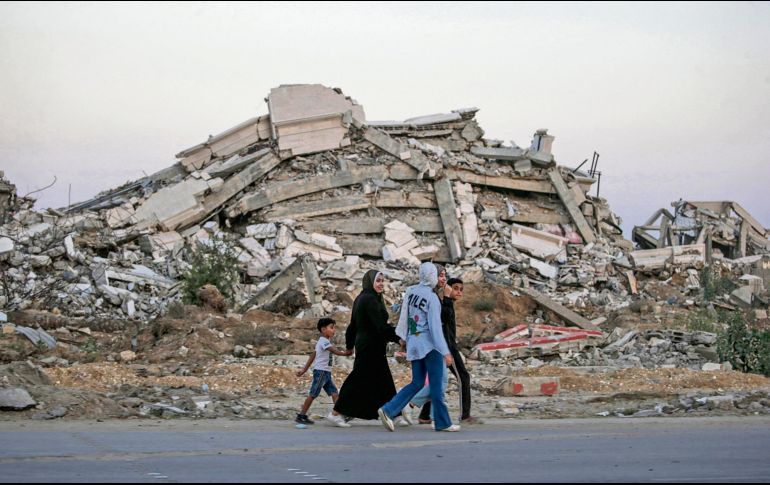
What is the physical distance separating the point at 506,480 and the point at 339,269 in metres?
19.0

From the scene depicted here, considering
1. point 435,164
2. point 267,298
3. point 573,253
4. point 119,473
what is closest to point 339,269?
point 267,298

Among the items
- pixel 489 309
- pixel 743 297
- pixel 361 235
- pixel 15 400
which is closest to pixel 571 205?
pixel 743 297

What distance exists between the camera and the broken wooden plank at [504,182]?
29108mm

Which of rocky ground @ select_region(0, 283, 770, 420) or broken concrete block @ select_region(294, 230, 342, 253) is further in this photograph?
broken concrete block @ select_region(294, 230, 342, 253)

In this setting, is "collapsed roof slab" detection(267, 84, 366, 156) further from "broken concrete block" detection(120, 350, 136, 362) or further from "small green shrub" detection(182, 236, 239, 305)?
"broken concrete block" detection(120, 350, 136, 362)

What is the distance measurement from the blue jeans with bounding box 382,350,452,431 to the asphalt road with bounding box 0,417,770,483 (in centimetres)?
17

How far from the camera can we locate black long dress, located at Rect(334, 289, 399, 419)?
894 cm

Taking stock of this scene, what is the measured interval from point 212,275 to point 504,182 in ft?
37.8

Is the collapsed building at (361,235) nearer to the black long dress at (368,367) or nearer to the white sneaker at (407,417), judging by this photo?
the white sneaker at (407,417)

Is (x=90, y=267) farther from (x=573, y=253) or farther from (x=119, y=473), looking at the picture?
(x=119, y=473)

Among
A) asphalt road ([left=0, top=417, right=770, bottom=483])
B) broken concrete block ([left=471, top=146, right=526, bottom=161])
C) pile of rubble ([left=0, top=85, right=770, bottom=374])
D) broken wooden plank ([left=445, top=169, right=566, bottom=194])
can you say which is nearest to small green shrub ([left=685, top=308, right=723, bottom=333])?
pile of rubble ([left=0, top=85, right=770, bottom=374])

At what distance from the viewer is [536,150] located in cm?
3014

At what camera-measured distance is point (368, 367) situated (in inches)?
353

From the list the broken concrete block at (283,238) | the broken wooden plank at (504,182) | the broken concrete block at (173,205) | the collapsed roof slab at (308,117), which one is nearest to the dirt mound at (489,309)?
the broken concrete block at (283,238)
